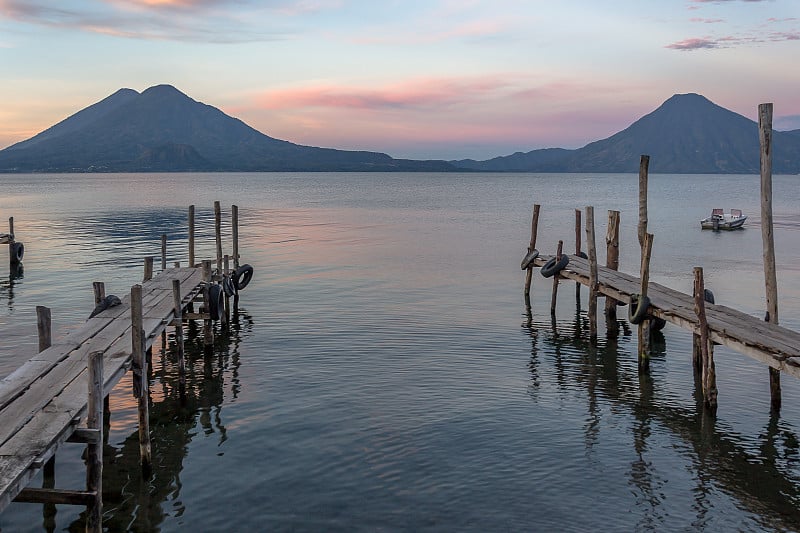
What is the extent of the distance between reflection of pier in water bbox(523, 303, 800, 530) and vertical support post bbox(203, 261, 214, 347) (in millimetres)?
9791

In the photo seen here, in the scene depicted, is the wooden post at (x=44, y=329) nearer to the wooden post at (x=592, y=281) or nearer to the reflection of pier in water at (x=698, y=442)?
the reflection of pier in water at (x=698, y=442)

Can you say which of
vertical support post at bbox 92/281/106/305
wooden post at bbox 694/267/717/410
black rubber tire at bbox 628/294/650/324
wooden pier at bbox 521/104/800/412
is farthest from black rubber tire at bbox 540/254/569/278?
vertical support post at bbox 92/281/106/305

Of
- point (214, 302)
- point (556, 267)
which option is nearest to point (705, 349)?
point (556, 267)

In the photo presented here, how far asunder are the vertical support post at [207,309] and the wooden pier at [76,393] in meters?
2.34

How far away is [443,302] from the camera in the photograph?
30.5m

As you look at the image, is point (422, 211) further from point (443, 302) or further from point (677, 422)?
point (677, 422)

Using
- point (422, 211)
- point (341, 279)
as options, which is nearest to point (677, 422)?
point (341, 279)

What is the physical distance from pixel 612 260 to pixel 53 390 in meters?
19.2

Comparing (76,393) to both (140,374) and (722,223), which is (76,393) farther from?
(722,223)

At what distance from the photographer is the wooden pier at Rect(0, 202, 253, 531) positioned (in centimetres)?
989

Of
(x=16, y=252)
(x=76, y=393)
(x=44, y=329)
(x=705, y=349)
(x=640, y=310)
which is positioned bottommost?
(x=705, y=349)

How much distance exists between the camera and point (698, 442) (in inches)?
604

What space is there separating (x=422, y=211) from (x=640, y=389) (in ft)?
254

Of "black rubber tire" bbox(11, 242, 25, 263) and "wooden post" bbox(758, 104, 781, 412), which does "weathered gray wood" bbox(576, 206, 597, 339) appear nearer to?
"wooden post" bbox(758, 104, 781, 412)
